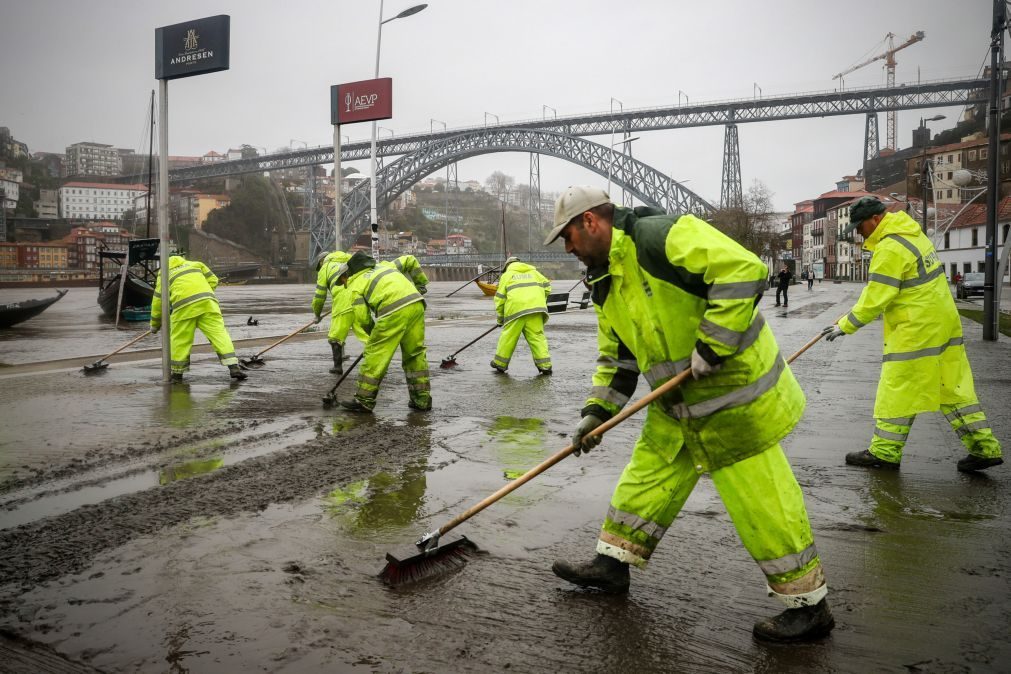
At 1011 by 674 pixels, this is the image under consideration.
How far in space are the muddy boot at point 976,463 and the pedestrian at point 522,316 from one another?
17.8 ft

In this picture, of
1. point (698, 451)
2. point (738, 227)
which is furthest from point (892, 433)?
point (738, 227)

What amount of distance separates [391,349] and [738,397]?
4.74 metres

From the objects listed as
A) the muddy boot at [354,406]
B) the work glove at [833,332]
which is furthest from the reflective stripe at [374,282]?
the work glove at [833,332]

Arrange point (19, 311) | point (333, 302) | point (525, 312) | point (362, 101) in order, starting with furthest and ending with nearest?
point (19, 311) → point (362, 101) → point (333, 302) → point (525, 312)

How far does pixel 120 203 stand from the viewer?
100688 mm

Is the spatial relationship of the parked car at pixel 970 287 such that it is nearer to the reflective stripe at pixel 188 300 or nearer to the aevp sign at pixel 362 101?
the aevp sign at pixel 362 101

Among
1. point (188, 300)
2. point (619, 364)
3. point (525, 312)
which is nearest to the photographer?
point (619, 364)

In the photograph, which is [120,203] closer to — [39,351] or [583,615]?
[39,351]

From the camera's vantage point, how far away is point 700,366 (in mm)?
2719

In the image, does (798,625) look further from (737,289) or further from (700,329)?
(737,289)

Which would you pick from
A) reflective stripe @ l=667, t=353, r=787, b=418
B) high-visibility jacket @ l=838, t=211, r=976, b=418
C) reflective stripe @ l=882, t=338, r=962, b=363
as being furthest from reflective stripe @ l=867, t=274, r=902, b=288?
reflective stripe @ l=667, t=353, r=787, b=418

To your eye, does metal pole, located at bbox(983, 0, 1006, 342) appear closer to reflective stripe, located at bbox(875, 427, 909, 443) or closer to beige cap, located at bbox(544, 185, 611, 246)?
reflective stripe, located at bbox(875, 427, 909, 443)

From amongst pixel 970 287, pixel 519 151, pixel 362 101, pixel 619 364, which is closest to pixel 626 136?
pixel 519 151

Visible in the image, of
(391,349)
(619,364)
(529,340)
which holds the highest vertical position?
(619,364)
